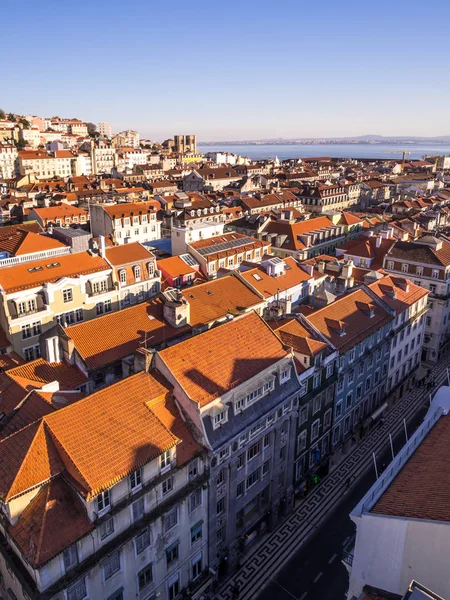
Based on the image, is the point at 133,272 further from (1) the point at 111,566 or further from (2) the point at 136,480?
(1) the point at 111,566

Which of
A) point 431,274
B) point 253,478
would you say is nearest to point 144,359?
point 253,478

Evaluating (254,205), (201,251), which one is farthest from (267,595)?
(254,205)

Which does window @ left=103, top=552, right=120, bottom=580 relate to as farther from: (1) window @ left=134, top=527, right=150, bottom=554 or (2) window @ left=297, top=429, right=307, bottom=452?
(2) window @ left=297, top=429, right=307, bottom=452

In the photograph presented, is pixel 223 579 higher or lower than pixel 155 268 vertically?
lower

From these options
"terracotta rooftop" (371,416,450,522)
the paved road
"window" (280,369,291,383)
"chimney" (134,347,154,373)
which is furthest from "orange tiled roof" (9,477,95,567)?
"window" (280,369,291,383)

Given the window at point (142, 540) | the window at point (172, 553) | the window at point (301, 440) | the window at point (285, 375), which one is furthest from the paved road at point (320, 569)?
the window at point (285, 375)

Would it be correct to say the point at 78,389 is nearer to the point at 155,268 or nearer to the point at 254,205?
the point at 155,268
